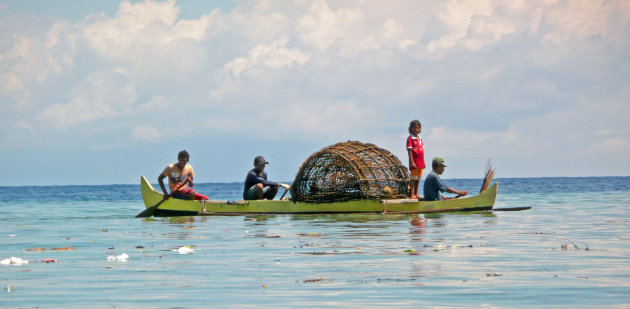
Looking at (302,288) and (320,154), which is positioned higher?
(320,154)

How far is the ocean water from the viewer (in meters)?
8.24

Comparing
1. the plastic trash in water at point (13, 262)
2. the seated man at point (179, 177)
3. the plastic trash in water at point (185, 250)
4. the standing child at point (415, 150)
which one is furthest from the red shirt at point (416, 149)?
the plastic trash in water at point (13, 262)

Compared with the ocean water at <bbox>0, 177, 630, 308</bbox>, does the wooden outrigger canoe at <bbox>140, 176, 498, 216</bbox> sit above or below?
above

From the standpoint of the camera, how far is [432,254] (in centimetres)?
1194

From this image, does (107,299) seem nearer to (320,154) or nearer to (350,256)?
(350,256)

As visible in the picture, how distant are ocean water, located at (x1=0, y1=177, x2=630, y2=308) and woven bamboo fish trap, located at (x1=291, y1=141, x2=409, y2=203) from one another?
387 centimetres

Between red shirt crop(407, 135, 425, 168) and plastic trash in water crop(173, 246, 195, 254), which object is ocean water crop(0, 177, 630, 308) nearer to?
plastic trash in water crop(173, 246, 195, 254)

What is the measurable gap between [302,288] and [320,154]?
14028 mm

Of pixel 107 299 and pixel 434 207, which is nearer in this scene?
pixel 107 299

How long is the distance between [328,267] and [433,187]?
36.3 feet

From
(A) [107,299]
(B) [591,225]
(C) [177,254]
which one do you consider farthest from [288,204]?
(A) [107,299]

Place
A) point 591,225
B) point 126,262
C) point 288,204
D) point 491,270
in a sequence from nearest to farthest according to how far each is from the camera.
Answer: point 491,270
point 126,262
point 591,225
point 288,204

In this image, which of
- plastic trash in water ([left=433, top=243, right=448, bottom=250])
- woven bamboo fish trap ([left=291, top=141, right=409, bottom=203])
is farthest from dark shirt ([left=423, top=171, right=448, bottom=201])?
plastic trash in water ([left=433, top=243, right=448, bottom=250])

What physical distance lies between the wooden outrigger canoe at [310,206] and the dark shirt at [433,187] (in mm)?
307
